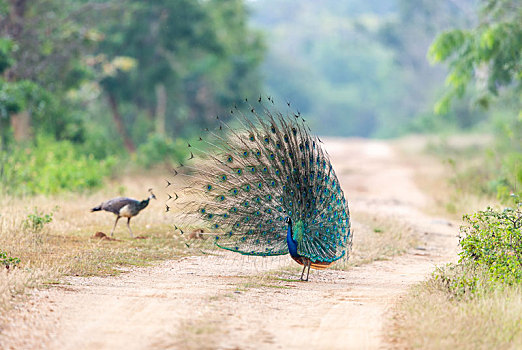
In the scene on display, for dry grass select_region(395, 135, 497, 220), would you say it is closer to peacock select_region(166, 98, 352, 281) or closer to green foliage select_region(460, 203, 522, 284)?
green foliage select_region(460, 203, 522, 284)

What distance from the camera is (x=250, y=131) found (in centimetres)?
850

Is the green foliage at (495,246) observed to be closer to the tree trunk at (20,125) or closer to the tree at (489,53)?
the tree at (489,53)

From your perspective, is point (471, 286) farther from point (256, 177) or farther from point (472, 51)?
point (472, 51)

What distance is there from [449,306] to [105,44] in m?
21.0

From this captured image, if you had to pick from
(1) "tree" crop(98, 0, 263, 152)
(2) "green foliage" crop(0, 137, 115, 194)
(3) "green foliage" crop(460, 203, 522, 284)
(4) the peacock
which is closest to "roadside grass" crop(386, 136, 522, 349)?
(3) "green foliage" crop(460, 203, 522, 284)

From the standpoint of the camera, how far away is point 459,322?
599cm

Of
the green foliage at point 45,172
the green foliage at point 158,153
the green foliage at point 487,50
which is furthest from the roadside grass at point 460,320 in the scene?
the green foliage at point 158,153

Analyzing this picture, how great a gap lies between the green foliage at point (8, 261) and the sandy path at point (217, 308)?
754 millimetres

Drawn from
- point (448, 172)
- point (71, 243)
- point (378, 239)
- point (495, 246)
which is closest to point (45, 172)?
point (71, 243)

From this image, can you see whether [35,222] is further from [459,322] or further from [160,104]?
[160,104]

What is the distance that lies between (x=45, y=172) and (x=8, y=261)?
6997 mm

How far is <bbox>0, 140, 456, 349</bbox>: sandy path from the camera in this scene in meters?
5.62

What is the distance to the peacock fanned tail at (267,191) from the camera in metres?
8.20

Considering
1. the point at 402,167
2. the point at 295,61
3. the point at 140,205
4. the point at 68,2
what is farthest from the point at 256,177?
the point at 295,61
